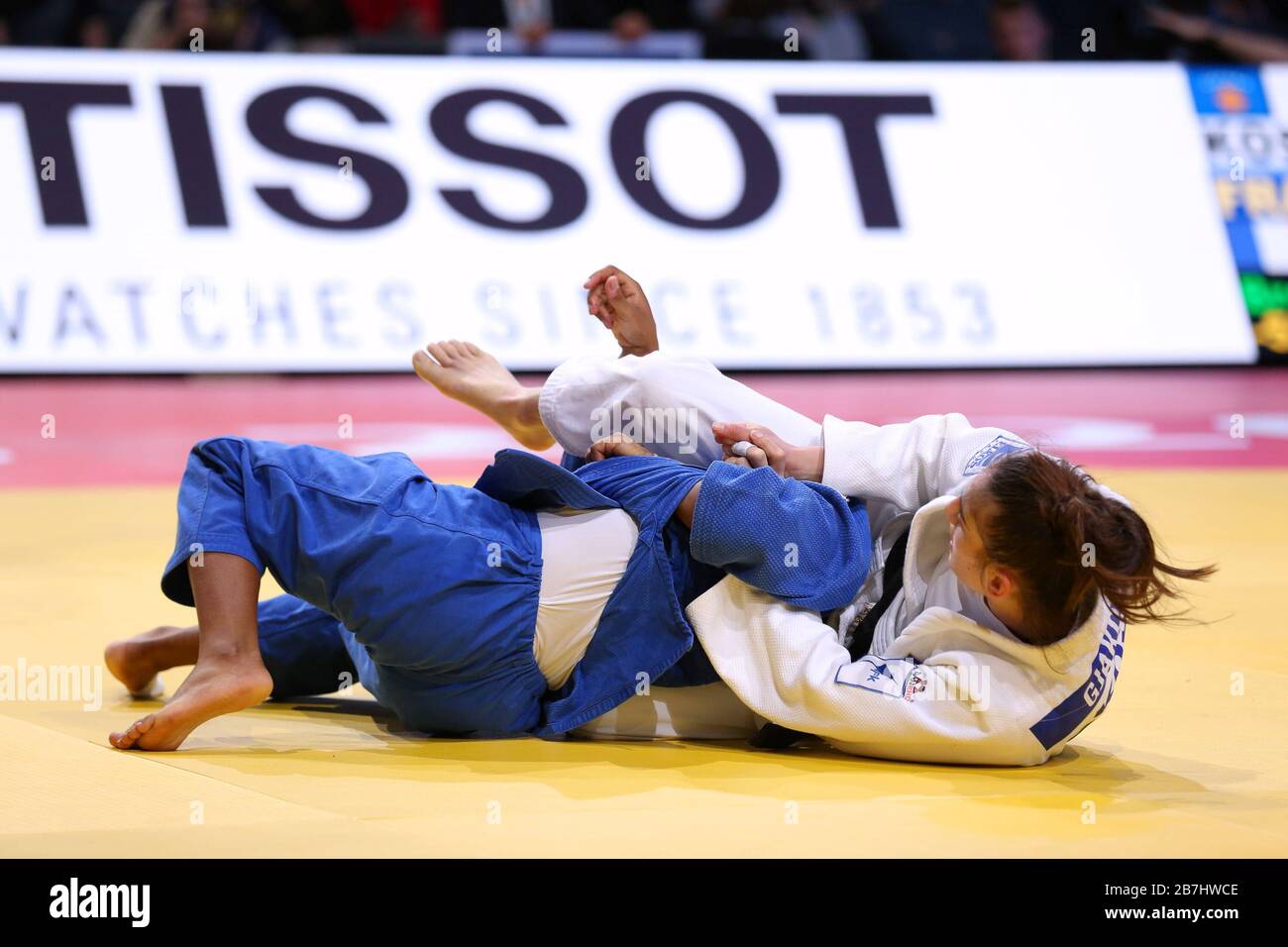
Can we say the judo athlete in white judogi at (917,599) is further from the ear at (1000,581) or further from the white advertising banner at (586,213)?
the white advertising banner at (586,213)

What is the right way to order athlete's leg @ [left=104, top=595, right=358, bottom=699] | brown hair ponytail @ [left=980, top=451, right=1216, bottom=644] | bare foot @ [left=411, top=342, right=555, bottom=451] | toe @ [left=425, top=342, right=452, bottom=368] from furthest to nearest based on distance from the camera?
toe @ [left=425, top=342, right=452, bottom=368]
bare foot @ [left=411, top=342, right=555, bottom=451]
athlete's leg @ [left=104, top=595, right=358, bottom=699]
brown hair ponytail @ [left=980, top=451, right=1216, bottom=644]

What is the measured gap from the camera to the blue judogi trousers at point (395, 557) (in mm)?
2637

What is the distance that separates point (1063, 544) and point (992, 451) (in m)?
0.35

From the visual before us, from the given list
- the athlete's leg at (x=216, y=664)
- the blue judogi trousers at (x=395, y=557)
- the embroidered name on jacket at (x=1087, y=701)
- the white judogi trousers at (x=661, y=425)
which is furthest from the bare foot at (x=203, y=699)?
the embroidered name on jacket at (x=1087, y=701)

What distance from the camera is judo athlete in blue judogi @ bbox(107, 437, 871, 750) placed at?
8.65ft

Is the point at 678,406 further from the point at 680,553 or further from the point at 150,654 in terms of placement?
the point at 150,654

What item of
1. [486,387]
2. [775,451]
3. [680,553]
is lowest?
[680,553]

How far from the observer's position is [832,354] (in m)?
8.49

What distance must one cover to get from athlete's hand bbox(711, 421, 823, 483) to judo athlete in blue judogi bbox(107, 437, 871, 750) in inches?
4.9

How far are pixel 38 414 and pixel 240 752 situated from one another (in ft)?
17.1

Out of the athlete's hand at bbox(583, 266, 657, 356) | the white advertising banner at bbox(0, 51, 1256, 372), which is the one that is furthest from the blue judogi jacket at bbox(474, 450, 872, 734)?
the white advertising banner at bbox(0, 51, 1256, 372)

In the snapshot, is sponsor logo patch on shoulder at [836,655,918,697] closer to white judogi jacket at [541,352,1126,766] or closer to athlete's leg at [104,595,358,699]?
white judogi jacket at [541,352,1126,766]

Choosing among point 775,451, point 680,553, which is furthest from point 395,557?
point 775,451

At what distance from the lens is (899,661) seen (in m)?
2.63
